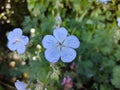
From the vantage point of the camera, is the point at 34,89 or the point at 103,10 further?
the point at 103,10

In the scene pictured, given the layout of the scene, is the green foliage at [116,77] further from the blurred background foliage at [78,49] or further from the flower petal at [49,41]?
the flower petal at [49,41]

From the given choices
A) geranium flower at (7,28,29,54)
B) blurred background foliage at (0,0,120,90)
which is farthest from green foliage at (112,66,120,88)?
geranium flower at (7,28,29,54)

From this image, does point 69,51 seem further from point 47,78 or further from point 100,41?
point 100,41

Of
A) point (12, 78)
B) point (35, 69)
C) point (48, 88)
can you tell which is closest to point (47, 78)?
point (48, 88)

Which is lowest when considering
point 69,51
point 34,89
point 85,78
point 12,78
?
point 12,78

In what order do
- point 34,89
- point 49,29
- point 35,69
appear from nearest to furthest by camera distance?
point 34,89
point 35,69
point 49,29

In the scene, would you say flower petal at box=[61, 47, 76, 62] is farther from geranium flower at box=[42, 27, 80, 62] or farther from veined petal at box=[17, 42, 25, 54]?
veined petal at box=[17, 42, 25, 54]

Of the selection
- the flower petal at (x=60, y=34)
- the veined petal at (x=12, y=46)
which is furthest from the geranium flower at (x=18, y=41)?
the flower petal at (x=60, y=34)
